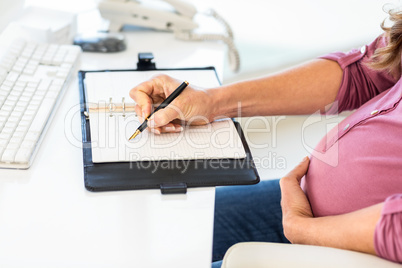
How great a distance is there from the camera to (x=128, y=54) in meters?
1.38

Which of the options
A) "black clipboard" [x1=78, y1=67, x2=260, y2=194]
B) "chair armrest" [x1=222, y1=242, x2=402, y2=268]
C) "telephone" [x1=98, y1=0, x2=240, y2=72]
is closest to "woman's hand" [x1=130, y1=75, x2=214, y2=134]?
"black clipboard" [x1=78, y1=67, x2=260, y2=194]

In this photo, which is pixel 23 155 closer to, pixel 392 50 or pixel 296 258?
pixel 296 258

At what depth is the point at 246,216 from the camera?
1132 mm

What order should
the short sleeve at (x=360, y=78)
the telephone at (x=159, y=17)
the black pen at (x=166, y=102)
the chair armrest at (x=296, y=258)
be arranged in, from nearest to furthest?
the chair armrest at (x=296, y=258) → the black pen at (x=166, y=102) → the short sleeve at (x=360, y=78) → the telephone at (x=159, y=17)

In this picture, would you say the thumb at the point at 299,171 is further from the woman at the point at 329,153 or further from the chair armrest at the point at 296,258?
the chair armrest at the point at 296,258

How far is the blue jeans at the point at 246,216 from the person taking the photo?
1.10 m

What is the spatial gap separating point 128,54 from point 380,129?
721 millimetres

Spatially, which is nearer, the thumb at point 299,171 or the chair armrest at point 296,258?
the chair armrest at point 296,258

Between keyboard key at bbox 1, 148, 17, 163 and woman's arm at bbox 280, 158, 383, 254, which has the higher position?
keyboard key at bbox 1, 148, 17, 163

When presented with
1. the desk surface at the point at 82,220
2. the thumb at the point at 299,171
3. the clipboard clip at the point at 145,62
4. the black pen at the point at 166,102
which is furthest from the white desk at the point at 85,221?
the clipboard clip at the point at 145,62

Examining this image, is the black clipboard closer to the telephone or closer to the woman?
the woman

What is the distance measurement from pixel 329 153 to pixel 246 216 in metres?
0.25

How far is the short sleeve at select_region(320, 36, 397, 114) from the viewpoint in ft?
3.60

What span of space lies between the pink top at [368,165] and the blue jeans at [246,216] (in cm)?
12
